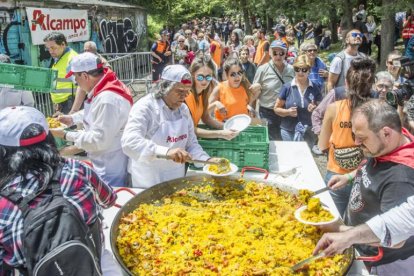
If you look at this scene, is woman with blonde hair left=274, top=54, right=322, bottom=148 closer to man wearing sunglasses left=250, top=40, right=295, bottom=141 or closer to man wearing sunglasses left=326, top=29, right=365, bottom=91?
man wearing sunglasses left=250, top=40, right=295, bottom=141

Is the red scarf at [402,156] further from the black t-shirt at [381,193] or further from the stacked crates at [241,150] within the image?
the stacked crates at [241,150]

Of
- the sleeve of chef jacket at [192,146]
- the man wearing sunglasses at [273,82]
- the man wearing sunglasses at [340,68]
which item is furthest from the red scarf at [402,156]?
the man wearing sunglasses at [340,68]

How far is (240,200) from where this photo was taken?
9.33ft

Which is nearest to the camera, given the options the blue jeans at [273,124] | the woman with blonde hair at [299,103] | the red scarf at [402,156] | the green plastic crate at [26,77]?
the red scarf at [402,156]

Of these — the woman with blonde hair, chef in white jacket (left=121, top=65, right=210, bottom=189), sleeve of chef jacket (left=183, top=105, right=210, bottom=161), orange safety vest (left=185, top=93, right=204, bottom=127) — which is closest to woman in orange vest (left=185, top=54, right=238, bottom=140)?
orange safety vest (left=185, top=93, right=204, bottom=127)

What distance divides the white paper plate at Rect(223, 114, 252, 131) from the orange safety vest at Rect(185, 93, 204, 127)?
268 mm

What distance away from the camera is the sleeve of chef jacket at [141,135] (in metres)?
2.88

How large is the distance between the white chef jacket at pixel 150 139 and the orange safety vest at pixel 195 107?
1.53 feet

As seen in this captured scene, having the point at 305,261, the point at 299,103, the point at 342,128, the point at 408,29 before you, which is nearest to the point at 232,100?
the point at 299,103

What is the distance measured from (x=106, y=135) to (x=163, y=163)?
18.5 inches

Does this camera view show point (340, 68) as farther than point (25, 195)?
Yes

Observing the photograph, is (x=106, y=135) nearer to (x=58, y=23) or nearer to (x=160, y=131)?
(x=160, y=131)

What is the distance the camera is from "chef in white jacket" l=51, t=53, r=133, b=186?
3.07 m

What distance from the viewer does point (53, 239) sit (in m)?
1.46
